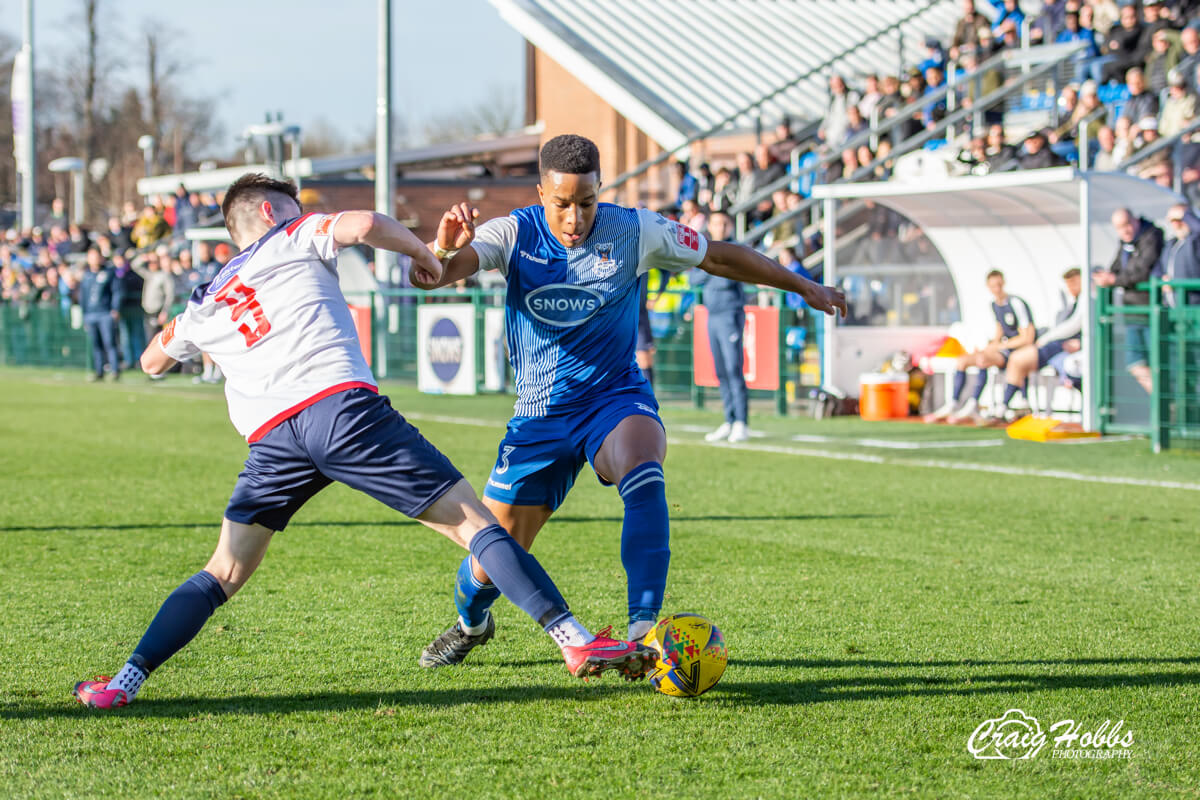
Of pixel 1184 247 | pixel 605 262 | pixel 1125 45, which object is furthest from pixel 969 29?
pixel 605 262

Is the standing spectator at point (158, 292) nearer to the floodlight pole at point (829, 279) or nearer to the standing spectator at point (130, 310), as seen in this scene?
the standing spectator at point (130, 310)

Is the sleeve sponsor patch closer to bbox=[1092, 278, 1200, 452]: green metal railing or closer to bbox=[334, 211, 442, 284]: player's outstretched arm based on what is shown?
bbox=[334, 211, 442, 284]: player's outstretched arm

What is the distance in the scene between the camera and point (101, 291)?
24.4 metres

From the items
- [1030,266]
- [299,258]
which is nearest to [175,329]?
[299,258]

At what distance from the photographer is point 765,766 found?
13.3ft

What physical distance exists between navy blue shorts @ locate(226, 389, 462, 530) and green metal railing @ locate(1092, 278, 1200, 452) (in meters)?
9.55

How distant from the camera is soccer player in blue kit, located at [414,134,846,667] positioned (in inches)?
197

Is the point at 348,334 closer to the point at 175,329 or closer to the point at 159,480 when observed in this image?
the point at 175,329

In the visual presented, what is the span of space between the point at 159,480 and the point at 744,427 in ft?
18.9

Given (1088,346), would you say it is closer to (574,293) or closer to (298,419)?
(574,293)

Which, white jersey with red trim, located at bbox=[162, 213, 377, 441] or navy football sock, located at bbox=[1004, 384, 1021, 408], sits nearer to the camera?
white jersey with red trim, located at bbox=[162, 213, 377, 441]

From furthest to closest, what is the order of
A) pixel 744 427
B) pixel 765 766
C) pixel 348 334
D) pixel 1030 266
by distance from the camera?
1. pixel 1030 266
2. pixel 744 427
3. pixel 348 334
4. pixel 765 766

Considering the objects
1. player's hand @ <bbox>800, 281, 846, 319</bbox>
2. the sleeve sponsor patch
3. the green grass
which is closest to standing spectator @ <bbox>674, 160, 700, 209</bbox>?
the green grass

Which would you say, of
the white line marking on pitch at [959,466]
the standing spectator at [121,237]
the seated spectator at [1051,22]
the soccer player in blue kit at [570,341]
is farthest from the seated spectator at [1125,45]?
the standing spectator at [121,237]
